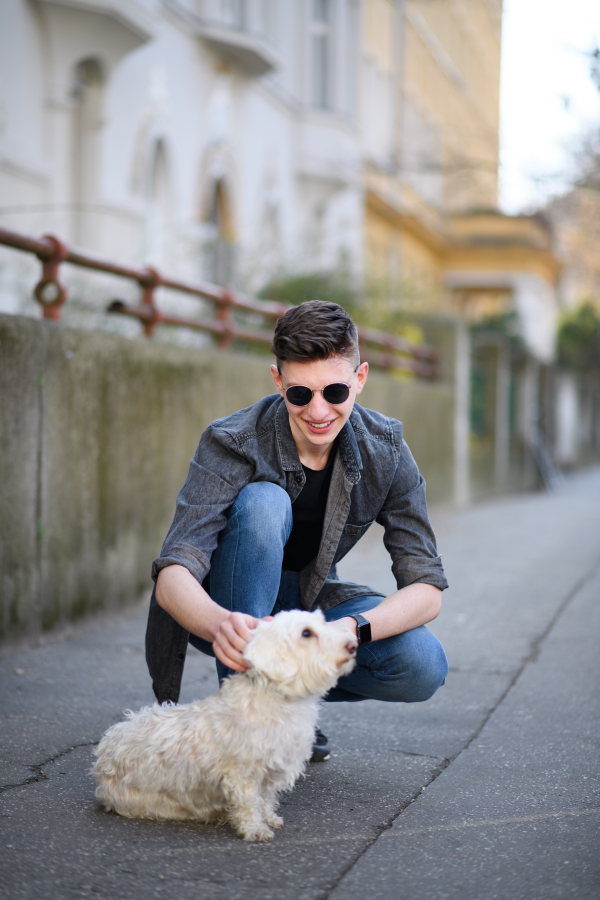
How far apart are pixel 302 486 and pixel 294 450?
12 cm

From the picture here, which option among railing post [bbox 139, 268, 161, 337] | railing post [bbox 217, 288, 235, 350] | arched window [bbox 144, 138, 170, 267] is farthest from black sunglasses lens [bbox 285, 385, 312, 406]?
arched window [bbox 144, 138, 170, 267]

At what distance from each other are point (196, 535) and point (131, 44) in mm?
7972

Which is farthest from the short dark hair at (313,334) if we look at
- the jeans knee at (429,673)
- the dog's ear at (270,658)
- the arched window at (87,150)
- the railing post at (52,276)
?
the arched window at (87,150)

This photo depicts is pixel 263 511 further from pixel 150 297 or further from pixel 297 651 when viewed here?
pixel 150 297

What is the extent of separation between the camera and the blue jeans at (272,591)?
9.07 ft

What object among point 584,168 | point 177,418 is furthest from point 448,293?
point 177,418

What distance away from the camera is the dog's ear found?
2.33m

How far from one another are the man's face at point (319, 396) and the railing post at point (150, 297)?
301 centimetres

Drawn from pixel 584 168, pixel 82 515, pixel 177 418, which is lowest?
pixel 82 515

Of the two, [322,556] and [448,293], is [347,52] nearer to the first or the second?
[448,293]

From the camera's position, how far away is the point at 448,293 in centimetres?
2853

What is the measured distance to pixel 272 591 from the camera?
9.18 feet

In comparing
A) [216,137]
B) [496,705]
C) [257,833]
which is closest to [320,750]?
[257,833]

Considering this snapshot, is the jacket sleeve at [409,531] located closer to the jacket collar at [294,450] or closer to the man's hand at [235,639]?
the jacket collar at [294,450]
